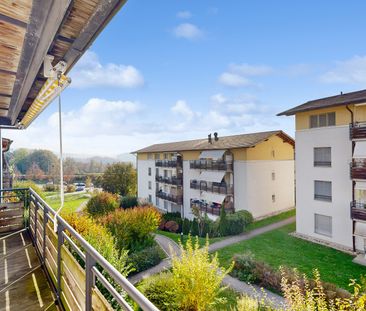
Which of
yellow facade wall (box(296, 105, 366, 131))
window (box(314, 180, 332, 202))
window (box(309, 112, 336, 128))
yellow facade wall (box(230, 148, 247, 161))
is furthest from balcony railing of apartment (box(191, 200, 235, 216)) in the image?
window (box(309, 112, 336, 128))

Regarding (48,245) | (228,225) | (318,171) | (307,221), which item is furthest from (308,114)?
(48,245)

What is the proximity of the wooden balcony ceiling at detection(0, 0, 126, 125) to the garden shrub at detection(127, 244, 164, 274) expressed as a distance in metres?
12.9

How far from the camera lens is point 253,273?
13.0 meters

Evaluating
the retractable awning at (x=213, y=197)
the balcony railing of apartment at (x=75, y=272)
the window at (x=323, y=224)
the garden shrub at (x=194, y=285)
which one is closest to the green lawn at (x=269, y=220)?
the retractable awning at (x=213, y=197)

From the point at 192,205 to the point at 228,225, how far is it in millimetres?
8720

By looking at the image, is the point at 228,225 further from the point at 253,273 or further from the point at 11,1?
the point at 11,1

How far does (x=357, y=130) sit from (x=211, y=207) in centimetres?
1577

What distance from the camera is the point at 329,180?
57.0 feet

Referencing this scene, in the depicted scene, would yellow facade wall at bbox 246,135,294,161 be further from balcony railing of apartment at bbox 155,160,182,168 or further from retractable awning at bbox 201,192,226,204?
balcony railing of apartment at bbox 155,160,182,168

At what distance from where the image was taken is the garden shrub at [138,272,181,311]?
7.37m

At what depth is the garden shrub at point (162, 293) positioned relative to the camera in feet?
24.2

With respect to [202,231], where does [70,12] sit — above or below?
above

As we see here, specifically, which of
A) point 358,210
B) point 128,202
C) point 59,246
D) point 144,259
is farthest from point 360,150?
point 128,202

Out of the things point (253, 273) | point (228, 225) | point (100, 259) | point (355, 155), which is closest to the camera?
point (100, 259)
